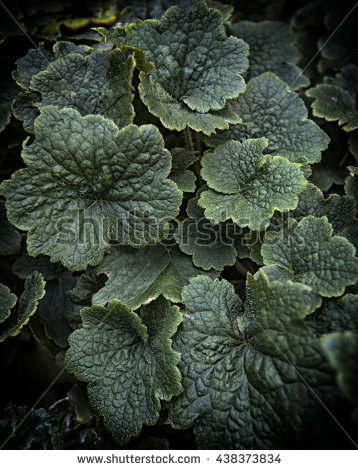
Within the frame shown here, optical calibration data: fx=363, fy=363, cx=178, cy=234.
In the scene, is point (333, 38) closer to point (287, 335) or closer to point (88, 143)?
point (88, 143)

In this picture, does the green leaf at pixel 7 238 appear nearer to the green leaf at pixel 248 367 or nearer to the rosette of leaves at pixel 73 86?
the rosette of leaves at pixel 73 86

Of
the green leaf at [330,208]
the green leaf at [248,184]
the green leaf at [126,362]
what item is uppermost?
the green leaf at [248,184]

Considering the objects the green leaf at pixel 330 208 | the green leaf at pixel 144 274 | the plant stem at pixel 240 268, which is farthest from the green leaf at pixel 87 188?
the green leaf at pixel 330 208

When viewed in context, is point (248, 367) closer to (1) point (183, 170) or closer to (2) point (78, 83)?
(1) point (183, 170)

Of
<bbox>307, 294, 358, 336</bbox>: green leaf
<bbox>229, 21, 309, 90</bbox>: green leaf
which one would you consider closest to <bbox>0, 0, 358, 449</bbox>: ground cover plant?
<bbox>307, 294, 358, 336</bbox>: green leaf

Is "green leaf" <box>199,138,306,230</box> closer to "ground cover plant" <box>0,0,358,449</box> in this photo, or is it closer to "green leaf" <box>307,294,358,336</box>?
"ground cover plant" <box>0,0,358,449</box>

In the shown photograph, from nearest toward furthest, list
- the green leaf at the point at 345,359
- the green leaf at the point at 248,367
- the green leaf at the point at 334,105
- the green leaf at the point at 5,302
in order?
1. the green leaf at the point at 345,359
2. the green leaf at the point at 248,367
3. the green leaf at the point at 5,302
4. the green leaf at the point at 334,105
